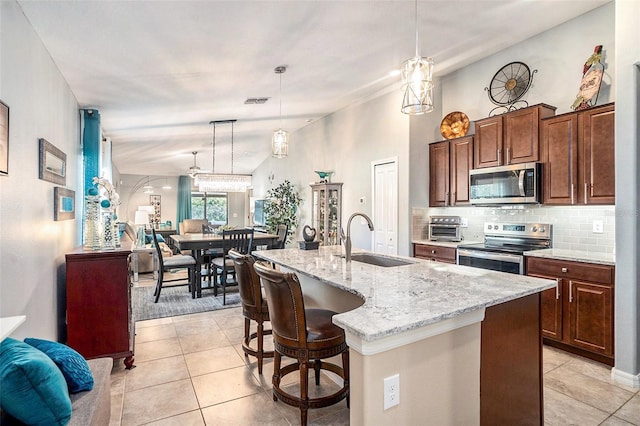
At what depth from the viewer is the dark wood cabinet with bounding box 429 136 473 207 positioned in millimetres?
4359

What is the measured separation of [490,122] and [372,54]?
5.27 ft

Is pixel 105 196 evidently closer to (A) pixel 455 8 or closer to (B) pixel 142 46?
(B) pixel 142 46

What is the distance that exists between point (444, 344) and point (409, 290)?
0.32m

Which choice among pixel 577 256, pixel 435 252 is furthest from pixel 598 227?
pixel 435 252

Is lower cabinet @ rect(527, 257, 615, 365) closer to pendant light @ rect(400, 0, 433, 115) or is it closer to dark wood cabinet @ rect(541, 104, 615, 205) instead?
dark wood cabinet @ rect(541, 104, 615, 205)

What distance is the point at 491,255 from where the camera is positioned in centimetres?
366

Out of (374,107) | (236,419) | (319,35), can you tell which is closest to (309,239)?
(236,419)

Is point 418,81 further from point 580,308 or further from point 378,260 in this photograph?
point 580,308

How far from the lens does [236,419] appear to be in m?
2.13

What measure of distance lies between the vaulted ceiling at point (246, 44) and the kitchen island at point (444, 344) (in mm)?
2129

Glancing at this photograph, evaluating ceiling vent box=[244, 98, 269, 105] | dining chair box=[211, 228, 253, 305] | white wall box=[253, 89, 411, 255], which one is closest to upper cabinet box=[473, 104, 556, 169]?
white wall box=[253, 89, 411, 255]

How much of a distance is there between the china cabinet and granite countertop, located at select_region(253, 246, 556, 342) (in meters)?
3.80

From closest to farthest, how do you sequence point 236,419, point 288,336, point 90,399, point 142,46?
1. point 90,399
2. point 288,336
3. point 236,419
4. point 142,46

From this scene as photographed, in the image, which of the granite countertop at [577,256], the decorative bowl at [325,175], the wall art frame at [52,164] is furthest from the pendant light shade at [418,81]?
the decorative bowl at [325,175]
